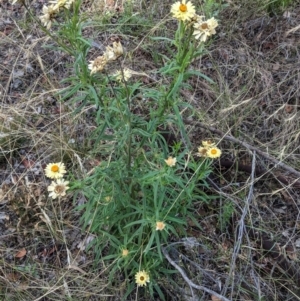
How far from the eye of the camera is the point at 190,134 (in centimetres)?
289

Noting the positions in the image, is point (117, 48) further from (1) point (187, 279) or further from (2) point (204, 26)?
(1) point (187, 279)

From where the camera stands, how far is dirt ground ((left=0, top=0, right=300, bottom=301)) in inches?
95.7

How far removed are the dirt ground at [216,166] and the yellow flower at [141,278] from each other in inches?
9.6

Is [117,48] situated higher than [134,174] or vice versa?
[117,48]

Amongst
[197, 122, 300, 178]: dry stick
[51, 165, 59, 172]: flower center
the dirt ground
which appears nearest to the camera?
[51, 165, 59, 172]: flower center

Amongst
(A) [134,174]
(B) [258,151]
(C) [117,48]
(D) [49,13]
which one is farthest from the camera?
(B) [258,151]


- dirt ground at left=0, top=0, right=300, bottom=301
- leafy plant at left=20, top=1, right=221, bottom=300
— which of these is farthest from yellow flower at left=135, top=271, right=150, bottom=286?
dirt ground at left=0, top=0, right=300, bottom=301

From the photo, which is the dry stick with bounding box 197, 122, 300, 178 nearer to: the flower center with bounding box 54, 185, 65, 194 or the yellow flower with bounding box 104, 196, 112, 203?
the yellow flower with bounding box 104, 196, 112, 203

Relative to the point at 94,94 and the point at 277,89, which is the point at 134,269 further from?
the point at 277,89

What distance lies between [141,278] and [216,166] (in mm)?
932

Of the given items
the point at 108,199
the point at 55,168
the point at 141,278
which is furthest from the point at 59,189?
the point at 141,278

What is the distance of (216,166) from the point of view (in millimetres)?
2854

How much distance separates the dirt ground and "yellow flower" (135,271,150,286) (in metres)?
0.24

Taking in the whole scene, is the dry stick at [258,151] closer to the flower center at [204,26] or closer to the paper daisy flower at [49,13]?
the flower center at [204,26]
